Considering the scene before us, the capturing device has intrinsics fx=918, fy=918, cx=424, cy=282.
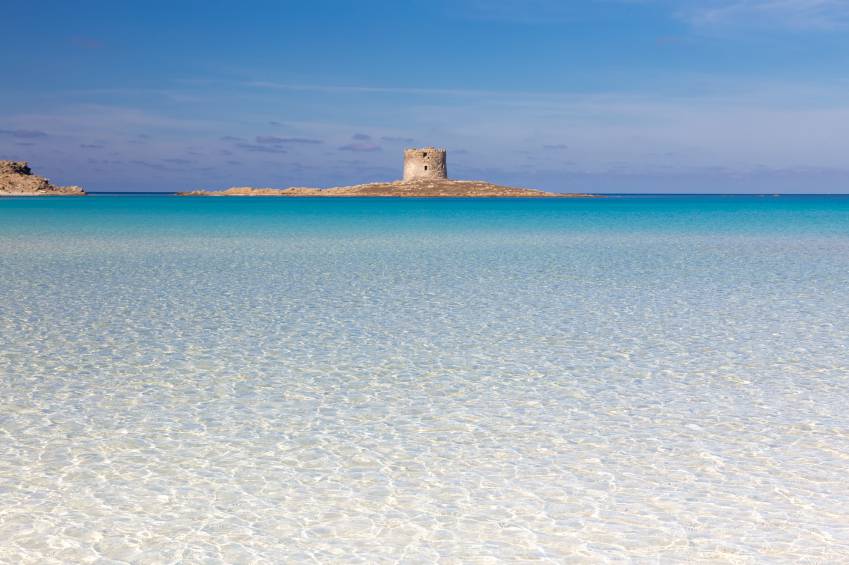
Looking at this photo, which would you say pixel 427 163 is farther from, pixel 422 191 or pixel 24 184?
pixel 24 184

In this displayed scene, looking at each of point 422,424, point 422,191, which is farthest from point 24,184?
point 422,424

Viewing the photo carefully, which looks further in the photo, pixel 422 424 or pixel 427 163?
pixel 427 163

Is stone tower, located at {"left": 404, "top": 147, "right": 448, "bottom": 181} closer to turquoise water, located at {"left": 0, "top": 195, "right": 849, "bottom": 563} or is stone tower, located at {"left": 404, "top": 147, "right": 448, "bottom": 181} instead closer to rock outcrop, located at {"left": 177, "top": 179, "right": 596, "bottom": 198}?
rock outcrop, located at {"left": 177, "top": 179, "right": 596, "bottom": 198}

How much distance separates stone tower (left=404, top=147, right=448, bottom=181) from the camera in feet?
339

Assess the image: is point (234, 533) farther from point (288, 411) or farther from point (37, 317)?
point (37, 317)

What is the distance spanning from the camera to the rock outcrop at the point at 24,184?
12312 centimetres

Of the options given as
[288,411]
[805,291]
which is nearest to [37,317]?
[288,411]

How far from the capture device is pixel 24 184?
126 metres

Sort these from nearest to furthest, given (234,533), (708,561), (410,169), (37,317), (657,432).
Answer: (708,561), (234,533), (657,432), (37,317), (410,169)

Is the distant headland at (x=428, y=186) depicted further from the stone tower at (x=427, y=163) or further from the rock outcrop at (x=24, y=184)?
the rock outcrop at (x=24, y=184)

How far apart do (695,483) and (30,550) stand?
3363mm

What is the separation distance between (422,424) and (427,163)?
98338 mm

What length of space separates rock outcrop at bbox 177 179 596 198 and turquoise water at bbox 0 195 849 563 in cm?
9134

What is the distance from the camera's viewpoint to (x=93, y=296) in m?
12.8
